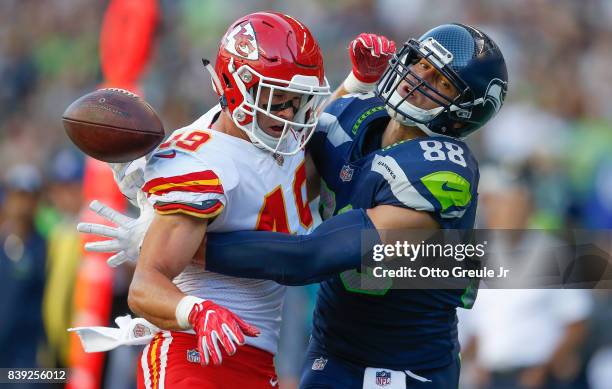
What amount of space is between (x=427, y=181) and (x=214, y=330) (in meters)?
0.89

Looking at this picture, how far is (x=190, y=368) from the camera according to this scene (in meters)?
3.73

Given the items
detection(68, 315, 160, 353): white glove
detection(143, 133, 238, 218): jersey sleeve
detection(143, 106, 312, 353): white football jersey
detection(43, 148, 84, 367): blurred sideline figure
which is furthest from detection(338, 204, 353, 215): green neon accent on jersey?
detection(43, 148, 84, 367): blurred sideline figure

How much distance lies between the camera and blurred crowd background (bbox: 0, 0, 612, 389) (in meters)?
6.00

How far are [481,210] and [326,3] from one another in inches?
146

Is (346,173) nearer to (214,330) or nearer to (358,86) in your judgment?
(358,86)

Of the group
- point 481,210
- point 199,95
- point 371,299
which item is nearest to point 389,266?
point 371,299

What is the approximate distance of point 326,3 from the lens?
988cm

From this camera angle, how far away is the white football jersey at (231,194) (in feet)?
11.9

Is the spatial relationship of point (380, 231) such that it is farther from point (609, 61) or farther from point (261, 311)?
point (609, 61)

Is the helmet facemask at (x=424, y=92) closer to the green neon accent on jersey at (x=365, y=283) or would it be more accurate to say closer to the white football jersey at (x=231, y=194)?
the white football jersey at (x=231, y=194)

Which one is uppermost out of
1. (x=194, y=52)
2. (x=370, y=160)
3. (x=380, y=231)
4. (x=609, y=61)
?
(x=194, y=52)

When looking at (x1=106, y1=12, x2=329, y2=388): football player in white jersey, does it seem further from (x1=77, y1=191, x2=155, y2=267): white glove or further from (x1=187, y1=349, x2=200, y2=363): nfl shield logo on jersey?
(x1=77, y1=191, x2=155, y2=267): white glove

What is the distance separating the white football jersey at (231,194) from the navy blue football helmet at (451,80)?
42 centimetres

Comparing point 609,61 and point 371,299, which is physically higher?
point 609,61
